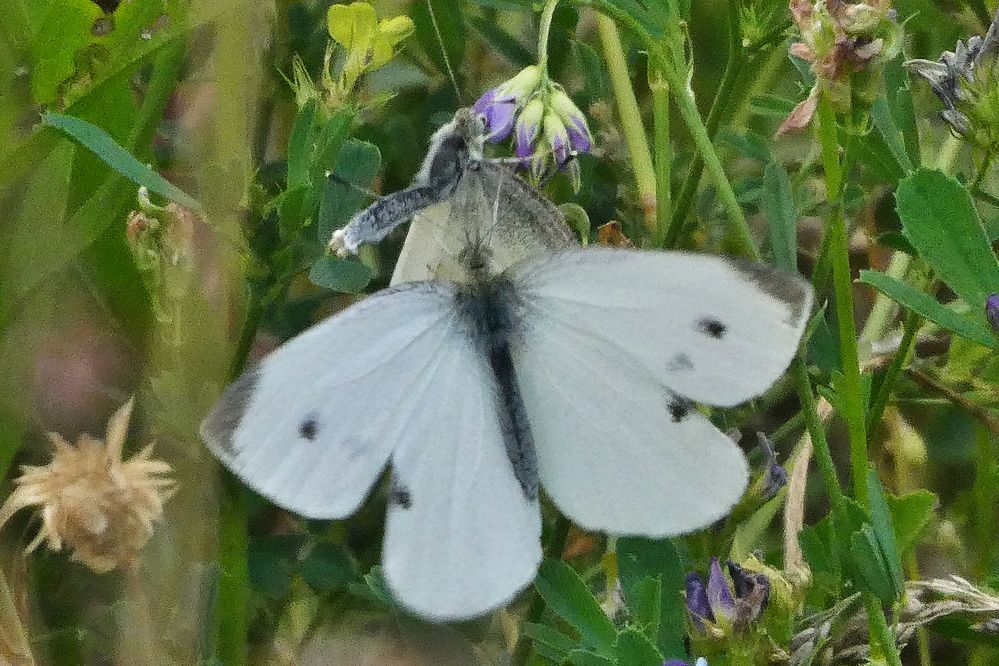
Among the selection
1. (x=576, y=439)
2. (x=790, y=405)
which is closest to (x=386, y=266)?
(x=576, y=439)

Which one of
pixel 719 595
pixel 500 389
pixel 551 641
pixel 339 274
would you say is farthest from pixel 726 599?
pixel 339 274

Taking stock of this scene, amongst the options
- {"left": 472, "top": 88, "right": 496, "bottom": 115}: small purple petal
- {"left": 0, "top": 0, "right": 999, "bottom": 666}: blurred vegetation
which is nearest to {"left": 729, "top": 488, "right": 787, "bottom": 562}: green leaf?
{"left": 0, "top": 0, "right": 999, "bottom": 666}: blurred vegetation

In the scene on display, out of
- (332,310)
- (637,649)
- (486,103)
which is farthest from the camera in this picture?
(332,310)

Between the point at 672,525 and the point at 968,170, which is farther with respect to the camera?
the point at 968,170

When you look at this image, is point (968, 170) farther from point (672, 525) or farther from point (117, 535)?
point (117, 535)

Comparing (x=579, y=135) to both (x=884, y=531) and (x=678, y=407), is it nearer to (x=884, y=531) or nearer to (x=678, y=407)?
(x=678, y=407)

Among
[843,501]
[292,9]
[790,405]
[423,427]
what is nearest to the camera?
[843,501]

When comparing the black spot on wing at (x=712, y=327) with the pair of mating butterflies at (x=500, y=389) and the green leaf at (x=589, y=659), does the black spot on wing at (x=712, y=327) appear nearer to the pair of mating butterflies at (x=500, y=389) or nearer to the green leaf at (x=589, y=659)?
the pair of mating butterflies at (x=500, y=389)

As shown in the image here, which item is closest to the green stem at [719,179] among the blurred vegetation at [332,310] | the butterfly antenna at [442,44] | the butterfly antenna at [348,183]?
the blurred vegetation at [332,310]
